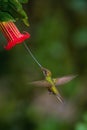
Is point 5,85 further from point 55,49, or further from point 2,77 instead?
point 55,49

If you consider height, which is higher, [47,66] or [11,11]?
[11,11]

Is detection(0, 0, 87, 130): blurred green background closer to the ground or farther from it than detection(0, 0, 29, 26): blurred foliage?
closer to the ground

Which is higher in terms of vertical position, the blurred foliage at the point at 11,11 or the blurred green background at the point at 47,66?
the blurred foliage at the point at 11,11

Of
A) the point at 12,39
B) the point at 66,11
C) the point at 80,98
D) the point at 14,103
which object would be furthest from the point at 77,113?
the point at 12,39

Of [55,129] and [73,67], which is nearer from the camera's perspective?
[55,129]

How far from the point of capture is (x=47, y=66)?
5.78 m

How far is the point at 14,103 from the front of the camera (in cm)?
574

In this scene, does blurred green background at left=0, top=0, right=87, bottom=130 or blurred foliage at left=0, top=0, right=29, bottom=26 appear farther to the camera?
blurred green background at left=0, top=0, right=87, bottom=130

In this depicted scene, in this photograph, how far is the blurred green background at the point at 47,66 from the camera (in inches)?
221

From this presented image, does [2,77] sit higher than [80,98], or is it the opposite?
[2,77]

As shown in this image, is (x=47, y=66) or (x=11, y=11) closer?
(x=11, y=11)

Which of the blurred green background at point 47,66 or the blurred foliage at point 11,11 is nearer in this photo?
the blurred foliage at point 11,11

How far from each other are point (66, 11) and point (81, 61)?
1.89 feet

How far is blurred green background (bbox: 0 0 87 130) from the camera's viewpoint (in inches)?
221
